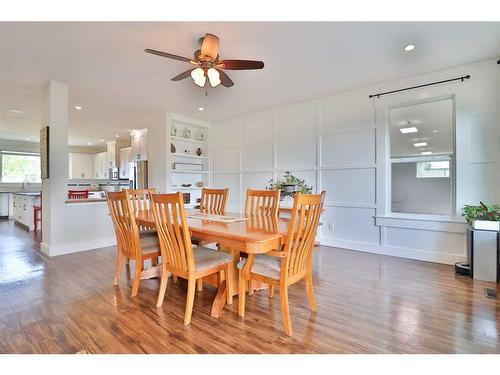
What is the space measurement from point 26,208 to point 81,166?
3893mm

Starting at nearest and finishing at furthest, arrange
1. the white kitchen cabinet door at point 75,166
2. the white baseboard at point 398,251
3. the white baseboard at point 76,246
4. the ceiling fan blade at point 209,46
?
1. the ceiling fan blade at point 209,46
2. the white baseboard at point 398,251
3. the white baseboard at point 76,246
4. the white kitchen cabinet door at point 75,166

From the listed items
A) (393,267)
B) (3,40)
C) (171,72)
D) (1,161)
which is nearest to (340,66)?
(171,72)

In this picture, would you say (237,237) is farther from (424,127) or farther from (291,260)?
(424,127)

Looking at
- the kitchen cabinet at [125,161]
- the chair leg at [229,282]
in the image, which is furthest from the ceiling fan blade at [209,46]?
the kitchen cabinet at [125,161]

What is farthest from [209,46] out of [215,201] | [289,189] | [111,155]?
[111,155]

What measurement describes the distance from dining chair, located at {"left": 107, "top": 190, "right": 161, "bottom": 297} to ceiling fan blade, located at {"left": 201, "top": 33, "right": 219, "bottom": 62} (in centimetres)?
148

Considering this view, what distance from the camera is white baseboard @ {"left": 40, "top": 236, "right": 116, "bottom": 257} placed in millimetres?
3621

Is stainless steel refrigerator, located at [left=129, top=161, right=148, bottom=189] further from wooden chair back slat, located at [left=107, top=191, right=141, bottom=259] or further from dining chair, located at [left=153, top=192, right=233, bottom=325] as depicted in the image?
dining chair, located at [left=153, top=192, right=233, bottom=325]

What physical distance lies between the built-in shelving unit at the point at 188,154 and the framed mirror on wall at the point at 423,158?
13.2 feet

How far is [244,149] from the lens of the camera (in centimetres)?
556

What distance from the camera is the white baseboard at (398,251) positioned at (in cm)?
330

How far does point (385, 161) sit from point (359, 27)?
6.84 feet

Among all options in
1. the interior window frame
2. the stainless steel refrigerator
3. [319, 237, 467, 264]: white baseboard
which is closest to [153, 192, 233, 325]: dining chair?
[319, 237, 467, 264]: white baseboard

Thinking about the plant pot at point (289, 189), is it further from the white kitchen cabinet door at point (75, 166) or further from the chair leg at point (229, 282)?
the white kitchen cabinet door at point (75, 166)
